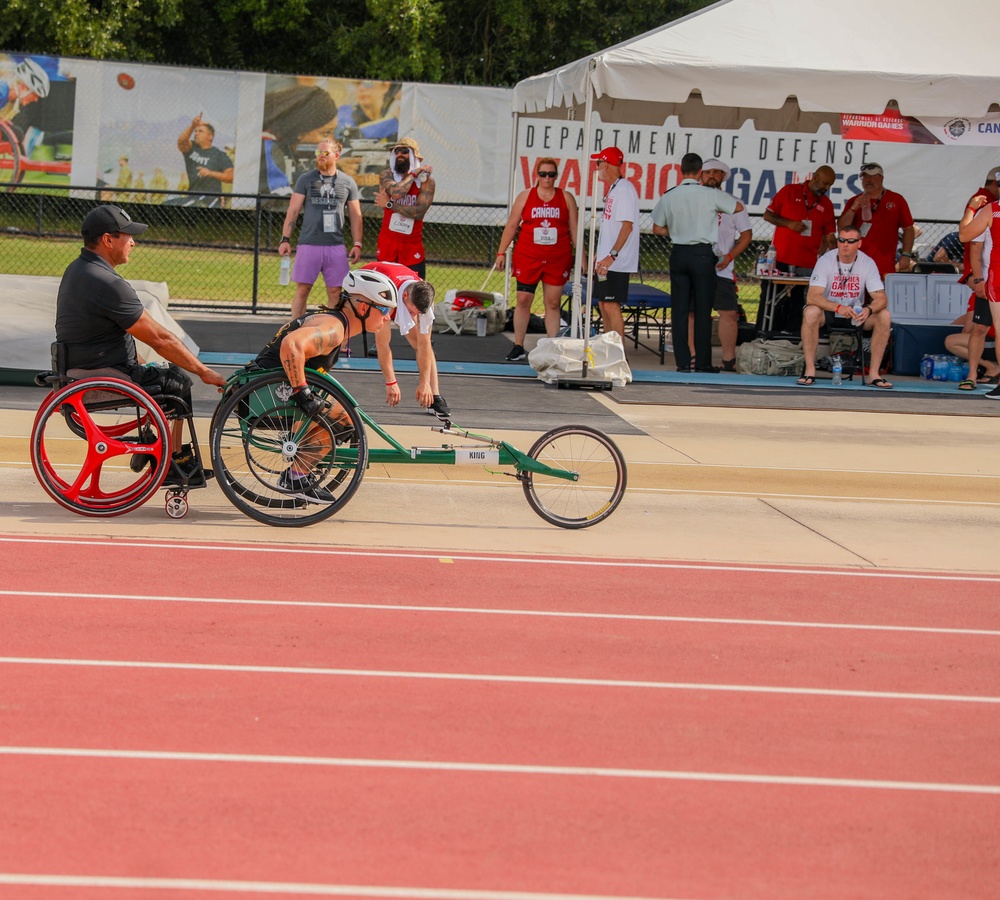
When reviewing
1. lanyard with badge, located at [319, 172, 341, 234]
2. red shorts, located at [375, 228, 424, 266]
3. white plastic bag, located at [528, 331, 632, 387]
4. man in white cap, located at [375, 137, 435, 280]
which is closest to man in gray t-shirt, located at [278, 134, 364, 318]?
lanyard with badge, located at [319, 172, 341, 234]

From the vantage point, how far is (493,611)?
6418 mm

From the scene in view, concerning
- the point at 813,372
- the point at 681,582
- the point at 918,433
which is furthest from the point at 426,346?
the point at 813,372

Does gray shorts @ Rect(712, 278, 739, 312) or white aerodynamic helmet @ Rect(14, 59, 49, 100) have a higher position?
white aerodynamic helmet @ Rect(14, 59, 49, 100)

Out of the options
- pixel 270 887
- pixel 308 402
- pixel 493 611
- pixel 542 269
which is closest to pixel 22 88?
pixel 542 269

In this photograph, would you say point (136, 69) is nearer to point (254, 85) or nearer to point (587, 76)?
point (254, 85)

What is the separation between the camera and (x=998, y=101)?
13.5 m

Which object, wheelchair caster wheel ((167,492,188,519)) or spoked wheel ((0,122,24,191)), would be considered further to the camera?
spoked wheel ((0,122,24,191))

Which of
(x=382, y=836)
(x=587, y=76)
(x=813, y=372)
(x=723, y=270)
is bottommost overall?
(x=382, y=836)

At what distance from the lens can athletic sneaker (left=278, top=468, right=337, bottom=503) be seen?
767 cm

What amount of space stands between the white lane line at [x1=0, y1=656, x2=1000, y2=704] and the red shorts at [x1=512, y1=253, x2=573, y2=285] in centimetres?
910

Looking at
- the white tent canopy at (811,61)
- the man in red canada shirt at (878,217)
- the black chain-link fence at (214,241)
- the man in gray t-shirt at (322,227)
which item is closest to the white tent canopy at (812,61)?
the white tent canopy at (811,61)

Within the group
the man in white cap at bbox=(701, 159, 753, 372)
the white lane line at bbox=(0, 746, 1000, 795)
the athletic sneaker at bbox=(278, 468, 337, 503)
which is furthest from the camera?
the man in white cap at bbox=(701, 159, 753, 372)

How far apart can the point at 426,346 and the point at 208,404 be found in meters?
4.23

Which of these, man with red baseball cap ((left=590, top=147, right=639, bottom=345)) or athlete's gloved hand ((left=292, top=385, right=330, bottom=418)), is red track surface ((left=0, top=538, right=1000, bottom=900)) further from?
man with red baseball cap ((left=590, top=147, right=639, bottom=345))
